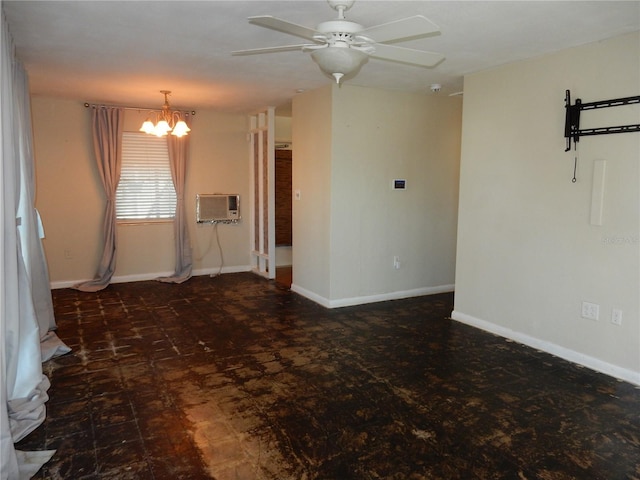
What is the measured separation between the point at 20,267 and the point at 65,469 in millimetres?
1413

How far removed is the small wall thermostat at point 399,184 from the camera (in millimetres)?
5531

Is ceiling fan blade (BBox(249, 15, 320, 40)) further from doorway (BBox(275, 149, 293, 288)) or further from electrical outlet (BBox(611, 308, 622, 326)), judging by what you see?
doorway (BBox(275, 149, 293, 288))

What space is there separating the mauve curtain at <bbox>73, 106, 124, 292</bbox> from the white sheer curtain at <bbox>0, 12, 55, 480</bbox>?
7.52 ft

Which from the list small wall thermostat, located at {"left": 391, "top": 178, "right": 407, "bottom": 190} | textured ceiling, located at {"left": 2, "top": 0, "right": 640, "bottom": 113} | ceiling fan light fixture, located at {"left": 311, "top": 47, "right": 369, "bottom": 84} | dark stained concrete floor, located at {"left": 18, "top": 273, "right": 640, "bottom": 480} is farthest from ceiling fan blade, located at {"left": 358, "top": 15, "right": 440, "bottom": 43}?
small wall thermostat, located at {"left": 391, "top": 178, "right": 407, "bottom": 190}

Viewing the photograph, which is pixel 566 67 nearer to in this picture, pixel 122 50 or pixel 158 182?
pixel 122 50

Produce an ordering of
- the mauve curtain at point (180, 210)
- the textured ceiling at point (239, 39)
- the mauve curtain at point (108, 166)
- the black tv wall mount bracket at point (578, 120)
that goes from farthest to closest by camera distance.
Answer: the mauve curtain at point (180, 210)
the mauve curtain at point (108, 166)
the black tv wall mount bracket at point (578, 120)
the textured ceiling at point (239, 39)

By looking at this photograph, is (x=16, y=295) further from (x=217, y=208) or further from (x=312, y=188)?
(x=217, y=208)

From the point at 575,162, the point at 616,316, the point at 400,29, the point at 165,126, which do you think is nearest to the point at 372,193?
the point at 575,162

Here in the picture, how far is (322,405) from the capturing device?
117 inches

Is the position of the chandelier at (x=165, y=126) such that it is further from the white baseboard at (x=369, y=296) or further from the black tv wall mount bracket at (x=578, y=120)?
the black tv wall mount bracket at (x=578, y=120)

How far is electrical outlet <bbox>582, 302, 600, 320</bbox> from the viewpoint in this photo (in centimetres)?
353

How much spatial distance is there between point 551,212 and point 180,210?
5.05 metres

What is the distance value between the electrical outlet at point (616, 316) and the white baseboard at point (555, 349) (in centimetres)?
33

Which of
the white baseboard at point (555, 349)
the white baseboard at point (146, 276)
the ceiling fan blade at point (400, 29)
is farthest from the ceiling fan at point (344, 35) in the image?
the white baseboard at point (146, 276)
